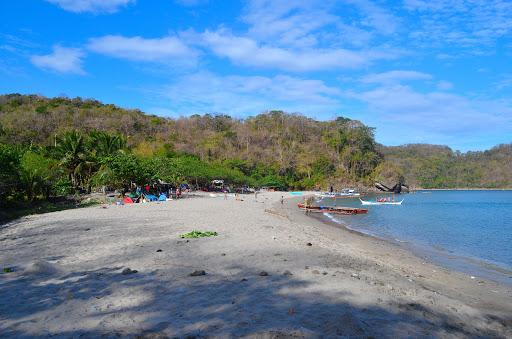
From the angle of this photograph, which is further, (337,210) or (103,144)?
(103,144)

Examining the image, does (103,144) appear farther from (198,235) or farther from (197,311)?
(197,311)

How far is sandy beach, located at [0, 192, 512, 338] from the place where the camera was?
5355 mm

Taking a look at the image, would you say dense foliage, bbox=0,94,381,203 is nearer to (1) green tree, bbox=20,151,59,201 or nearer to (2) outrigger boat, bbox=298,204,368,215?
(1) green tree, bbox=20,151,59,201

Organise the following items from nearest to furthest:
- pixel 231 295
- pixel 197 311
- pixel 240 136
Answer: pixel 197 311 → pixel 231 295 → pixel 240 136

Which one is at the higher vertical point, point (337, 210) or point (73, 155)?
point (73, 155)

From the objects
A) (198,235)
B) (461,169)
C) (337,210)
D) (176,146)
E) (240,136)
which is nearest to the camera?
(198,235)

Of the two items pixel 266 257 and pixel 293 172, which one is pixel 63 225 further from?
pixel 293 172

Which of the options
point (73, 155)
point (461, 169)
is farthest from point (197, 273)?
point (461, 169)

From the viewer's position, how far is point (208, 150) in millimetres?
104000

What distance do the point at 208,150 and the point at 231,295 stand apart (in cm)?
9836

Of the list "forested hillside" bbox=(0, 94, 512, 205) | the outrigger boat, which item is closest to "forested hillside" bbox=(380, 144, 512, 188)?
"forested hillside" bbox=(0, 94, 512, 205)

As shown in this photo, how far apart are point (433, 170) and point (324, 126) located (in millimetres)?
67103

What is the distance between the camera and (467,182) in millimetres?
168000

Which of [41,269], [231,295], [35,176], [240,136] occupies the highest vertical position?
[240,136]
